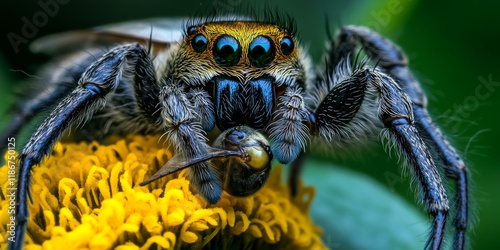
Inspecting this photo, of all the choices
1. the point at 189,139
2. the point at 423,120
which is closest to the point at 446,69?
the point at 423,120

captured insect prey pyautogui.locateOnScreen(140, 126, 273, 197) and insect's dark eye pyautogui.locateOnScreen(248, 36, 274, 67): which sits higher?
insect's dark eye pyautogui.locateOnScreen(248, 36, 274, 67)

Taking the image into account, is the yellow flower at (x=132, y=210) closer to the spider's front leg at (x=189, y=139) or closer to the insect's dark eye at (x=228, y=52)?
the spider's front leg at (x=189, y=139)

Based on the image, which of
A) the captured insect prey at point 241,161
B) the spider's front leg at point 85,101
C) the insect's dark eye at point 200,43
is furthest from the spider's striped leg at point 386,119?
the spider's front leg at point 85,101

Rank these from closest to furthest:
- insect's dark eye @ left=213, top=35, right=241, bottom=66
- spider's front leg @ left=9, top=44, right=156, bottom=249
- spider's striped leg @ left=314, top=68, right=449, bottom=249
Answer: spider's front leg @ left=9, top=44, right=156, bottom=249 → spider's striped leg @ left=314, top=68, right=449, bottom=249 → insect's dark eye @ left=213, top=35, right=241, bottom=66

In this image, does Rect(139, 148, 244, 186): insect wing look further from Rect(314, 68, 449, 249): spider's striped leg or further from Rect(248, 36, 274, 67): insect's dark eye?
Rect(314, 68, 449, 249): spider's striped leg

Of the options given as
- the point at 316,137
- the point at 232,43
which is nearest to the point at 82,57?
the point at 232,43

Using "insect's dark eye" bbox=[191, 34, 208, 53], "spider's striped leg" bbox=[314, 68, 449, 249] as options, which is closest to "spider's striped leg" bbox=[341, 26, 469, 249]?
"spider's striped leg" bbox=[314, 68, 449, 249]

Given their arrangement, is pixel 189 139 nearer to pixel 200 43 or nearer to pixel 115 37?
pixel 200 43
